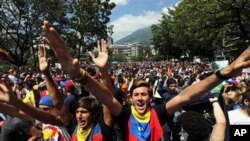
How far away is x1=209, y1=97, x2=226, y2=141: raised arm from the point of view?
11.8 ft

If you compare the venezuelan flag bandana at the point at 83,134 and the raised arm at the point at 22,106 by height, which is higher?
the raised arm at the point at 22,106

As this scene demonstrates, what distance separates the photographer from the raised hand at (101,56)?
3910mm

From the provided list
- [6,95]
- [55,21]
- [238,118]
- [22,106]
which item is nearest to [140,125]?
[22,106]

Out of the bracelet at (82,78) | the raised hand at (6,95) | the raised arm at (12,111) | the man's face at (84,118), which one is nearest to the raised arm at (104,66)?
the man's face at (84,118)

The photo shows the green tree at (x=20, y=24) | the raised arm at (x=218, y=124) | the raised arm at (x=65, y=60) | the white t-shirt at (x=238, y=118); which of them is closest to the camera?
the raised arm at (x=65, y=60)

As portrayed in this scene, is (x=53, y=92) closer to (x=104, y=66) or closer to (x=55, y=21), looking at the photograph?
(x=104, y=66)

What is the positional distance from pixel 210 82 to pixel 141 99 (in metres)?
0.60

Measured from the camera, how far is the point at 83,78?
3.62m

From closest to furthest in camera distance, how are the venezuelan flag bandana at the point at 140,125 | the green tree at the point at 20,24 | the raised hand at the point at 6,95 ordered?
the venezuelan flag bandana at the point at 140,125 < the raised hand at the point at 6,95 < the green tree at the point at 20,24

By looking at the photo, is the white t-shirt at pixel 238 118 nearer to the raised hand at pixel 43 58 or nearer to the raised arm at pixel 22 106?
the raised arm at pixel 22 106

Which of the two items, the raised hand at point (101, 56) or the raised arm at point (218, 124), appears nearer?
the raised arm at point (218, 124)

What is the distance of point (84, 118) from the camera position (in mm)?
4035

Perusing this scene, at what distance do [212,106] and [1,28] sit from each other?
40.0 metres

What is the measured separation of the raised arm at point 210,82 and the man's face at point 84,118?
68 cm
